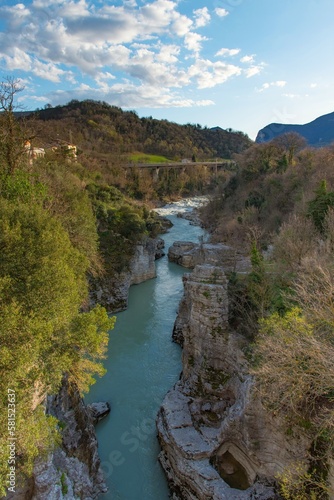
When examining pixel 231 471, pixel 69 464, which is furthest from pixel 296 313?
pixel 69 464

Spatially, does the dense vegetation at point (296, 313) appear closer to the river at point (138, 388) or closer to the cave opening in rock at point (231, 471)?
the cave opening in rock at point (231, 471)

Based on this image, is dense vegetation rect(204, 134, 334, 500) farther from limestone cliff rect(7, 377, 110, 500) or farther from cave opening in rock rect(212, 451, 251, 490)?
limestone cliff rect(7, 377, 110, 500)

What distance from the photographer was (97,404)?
11922mm

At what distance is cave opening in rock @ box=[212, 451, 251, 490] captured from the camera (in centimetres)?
847

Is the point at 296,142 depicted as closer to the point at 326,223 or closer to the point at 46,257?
the point at 326,223

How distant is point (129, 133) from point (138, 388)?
66.0 metres

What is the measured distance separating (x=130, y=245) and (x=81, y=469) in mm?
15595

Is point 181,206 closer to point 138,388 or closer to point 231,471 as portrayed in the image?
point 138,388

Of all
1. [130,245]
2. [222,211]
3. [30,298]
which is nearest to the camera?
[30,298]

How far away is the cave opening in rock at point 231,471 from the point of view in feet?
27.8

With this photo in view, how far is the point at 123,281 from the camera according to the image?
2056 cm

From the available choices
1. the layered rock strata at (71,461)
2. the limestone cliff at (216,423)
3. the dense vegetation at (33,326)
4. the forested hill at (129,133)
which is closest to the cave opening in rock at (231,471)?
the limestone cliff at (216,423)

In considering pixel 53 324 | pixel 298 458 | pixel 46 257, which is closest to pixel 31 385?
pixel 53 324

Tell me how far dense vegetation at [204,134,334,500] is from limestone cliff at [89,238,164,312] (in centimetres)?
618
